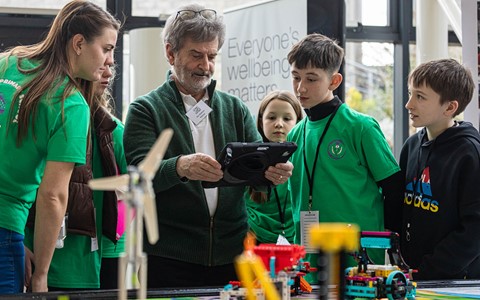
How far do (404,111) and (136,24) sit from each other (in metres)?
1.79

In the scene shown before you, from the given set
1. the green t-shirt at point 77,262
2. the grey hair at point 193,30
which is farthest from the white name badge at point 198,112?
the green t-shirt at point 77,262

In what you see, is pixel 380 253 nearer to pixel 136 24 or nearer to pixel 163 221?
pixel 163 221

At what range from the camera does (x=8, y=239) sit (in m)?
2.24

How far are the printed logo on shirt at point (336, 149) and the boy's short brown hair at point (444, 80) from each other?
0.35 m

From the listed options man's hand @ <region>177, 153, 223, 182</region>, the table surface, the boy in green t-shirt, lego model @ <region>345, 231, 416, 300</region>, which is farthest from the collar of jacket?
lego model @ <region>345, 231, 416, 300</region>

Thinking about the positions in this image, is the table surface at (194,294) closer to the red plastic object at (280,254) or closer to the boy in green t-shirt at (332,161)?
the red plastic object at (280,254)

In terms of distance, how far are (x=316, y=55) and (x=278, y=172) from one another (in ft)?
1.97

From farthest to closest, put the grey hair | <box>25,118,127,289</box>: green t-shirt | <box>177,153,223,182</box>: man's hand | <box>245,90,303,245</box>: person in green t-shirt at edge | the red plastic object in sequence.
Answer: <box>245,90,303,245</box>: person in green t-shirt at edge → the grey hair → <box>25,118,127,289</box>: green t-shirt → <box>177,153,223,182</box>: man's hand → the red plastic object

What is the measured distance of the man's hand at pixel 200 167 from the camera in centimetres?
234

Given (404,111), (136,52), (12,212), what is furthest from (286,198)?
(404,111)

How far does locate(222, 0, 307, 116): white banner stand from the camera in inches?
175

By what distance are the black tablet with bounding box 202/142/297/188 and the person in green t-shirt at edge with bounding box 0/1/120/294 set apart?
15.5 inches

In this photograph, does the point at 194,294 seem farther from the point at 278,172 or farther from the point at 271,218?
the point at 271,218

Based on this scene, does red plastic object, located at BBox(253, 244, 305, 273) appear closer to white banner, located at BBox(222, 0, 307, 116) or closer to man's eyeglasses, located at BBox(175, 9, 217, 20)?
man's eyeglasses, located at BBox(175, 9, 217, 20)
